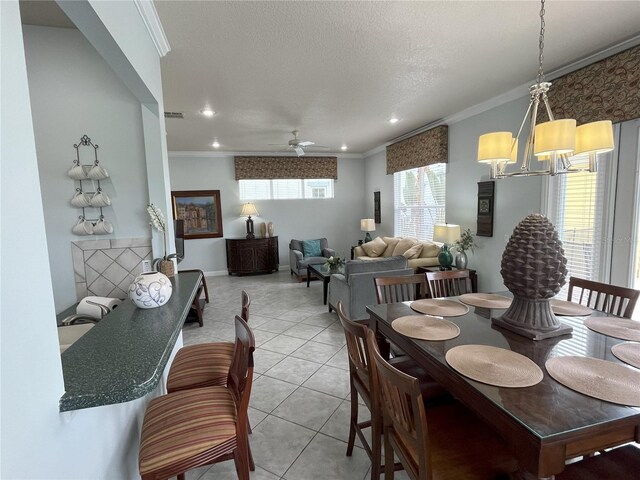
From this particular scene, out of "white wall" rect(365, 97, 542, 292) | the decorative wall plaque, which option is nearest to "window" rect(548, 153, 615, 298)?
"white wall" rect(365, 97, 542, 292)

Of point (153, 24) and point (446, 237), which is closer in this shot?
point (153, 24)

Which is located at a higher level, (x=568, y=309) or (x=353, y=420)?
(x=568, y=309)

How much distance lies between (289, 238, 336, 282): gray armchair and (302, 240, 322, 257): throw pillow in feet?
0.16

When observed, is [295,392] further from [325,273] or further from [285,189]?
[285,189]

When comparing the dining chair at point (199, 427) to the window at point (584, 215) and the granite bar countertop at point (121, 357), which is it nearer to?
the granite bar countertop at point (121, 357)

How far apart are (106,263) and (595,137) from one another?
3.23 m

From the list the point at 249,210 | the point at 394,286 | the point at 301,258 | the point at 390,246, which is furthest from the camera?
the point at 249,210

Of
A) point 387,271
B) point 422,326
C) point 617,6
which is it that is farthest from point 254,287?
point 617,6

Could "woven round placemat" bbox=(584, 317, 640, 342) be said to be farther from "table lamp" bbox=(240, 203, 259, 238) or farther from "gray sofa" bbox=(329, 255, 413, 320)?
"table lamp" bbox=(240, 203, 259, 238)

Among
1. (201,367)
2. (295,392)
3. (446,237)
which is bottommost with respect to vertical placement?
(295,392)

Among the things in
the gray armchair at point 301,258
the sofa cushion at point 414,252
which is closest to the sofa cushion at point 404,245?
the sofa cushion at point 414,252

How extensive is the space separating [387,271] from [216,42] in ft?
9.07

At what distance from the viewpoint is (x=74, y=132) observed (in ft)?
7.77

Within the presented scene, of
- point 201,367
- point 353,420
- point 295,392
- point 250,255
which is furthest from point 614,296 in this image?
point 250,255
